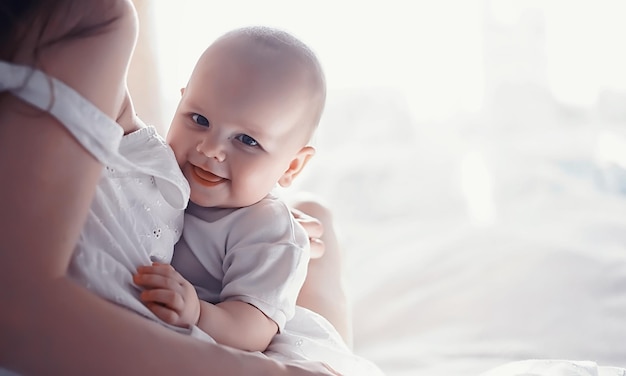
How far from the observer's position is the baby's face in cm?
108

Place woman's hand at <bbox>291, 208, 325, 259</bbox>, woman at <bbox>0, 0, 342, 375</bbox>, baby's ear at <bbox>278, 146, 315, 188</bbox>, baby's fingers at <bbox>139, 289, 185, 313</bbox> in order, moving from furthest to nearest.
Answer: woman's hand at <bbox>291, 208, 325, 259</bbox>, baby's ear at <bbox>278, 146, 315, 188</bbox>, baby's fingers at <bbox>139, 289, 185, 313</bbox>, woman at <bbox>0, 0, 342, 375</bbox>

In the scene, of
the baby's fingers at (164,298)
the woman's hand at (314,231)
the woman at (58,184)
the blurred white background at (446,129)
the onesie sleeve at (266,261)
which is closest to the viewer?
the woman at (58,184)

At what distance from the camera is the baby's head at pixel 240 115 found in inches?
42.6

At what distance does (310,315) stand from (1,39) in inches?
23.2

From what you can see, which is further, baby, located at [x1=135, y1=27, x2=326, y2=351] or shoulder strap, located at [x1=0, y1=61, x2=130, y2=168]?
baby, located at [x1=135, y1=27, x2=326, y2=351]

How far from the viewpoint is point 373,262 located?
5.75 feet

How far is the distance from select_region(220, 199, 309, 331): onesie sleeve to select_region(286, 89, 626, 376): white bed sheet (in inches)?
14.1

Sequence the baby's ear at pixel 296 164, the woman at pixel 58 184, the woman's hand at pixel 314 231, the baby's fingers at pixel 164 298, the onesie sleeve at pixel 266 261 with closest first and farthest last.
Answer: the woman at pixel 58 184
the baby's fingers at pixel 164 298
the onesie sleeve at pixel 266 261
the baby's ear at pixel 296 164
the woman's hand at pixel 314 231

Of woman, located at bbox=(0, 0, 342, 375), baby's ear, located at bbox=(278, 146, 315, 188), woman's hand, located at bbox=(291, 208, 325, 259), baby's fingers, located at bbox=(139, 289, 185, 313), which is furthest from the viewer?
woman's hand, located at bbox=(291, 208, 325, 259)

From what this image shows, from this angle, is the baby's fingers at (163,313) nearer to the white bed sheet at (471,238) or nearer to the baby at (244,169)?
A: the baby at (244,169)

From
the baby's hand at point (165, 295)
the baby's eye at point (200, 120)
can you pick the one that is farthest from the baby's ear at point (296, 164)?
the baby's hand at point (165, 295)

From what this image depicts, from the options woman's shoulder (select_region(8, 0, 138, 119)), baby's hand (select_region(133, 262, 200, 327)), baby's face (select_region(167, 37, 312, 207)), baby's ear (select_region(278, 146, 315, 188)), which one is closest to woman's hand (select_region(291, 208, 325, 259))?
baby's ear (select_region(278, 146, 315, 188))

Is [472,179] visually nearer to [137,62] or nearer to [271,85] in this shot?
[137,62]

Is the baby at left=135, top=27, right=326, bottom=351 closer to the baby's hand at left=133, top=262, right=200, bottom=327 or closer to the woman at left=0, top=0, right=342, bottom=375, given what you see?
the baby's hand at left=133, top=262, right=200, bottom=327
